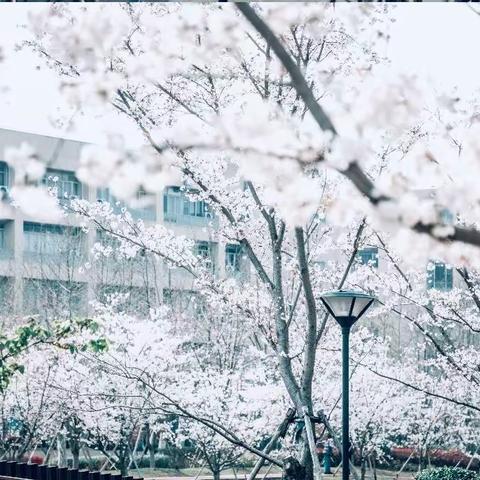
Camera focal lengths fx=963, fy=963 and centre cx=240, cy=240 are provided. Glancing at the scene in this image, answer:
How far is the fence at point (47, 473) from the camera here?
340 inches

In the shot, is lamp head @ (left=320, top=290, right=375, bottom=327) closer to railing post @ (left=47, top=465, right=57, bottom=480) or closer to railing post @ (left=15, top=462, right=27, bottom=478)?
railing post @ (left=47, top=465, right=57, bottom=480)

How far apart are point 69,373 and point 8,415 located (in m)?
2.10

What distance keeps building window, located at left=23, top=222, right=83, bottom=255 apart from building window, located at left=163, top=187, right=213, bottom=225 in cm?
599

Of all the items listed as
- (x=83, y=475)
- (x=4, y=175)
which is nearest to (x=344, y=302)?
(x=83, y=475)

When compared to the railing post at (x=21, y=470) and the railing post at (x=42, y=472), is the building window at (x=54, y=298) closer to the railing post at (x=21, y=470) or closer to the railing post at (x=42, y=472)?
the railing post at (x=21, y=470)

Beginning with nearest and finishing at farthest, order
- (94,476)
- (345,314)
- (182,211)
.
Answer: (345,314)
(94,476)
(182,211)

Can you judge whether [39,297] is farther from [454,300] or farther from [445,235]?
[445,235]

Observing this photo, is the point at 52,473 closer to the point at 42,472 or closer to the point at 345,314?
the point at 42,472

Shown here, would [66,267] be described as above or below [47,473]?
above

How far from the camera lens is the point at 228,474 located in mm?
25688

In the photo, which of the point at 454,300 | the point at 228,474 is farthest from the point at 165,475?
the point at 454,300

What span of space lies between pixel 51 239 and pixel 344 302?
24627 millimetres

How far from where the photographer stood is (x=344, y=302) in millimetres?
8398

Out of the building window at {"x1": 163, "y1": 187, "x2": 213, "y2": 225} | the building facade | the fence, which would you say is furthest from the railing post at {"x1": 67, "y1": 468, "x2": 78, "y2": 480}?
the building window at {"x1": 163, "y1": 187, "x2": 213, "y2": 225}
